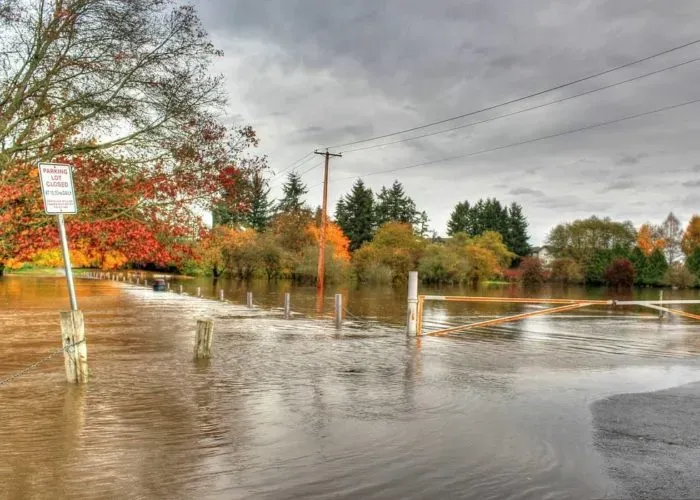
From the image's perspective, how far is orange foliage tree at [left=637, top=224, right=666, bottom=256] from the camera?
12412cm

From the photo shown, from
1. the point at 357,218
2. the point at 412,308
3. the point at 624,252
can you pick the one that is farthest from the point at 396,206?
the point at 412,308

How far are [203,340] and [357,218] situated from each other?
9693cm

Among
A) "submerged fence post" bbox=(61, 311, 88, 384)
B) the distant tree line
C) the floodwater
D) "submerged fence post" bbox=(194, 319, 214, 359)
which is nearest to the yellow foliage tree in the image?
the distant tree line

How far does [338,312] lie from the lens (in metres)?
18.6

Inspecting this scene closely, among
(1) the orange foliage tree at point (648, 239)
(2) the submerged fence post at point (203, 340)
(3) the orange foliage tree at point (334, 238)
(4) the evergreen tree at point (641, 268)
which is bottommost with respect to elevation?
(2) the submerged fence post at point (203, 340)

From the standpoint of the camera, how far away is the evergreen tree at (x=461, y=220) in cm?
13412

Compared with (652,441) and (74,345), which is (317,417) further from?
(74,345)

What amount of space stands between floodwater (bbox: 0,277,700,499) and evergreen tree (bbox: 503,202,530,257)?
113703mm

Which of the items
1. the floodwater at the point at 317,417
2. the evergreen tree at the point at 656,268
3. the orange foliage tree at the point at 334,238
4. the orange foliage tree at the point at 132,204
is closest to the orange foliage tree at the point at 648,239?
the evergreen tree at the point at 656,268

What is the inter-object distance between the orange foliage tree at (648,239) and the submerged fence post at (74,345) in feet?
436

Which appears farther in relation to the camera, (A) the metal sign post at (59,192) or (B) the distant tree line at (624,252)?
(B) the distant tree line at (624,252)

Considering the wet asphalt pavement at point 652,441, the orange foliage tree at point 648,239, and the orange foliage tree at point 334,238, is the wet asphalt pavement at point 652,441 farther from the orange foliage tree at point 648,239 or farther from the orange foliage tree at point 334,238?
the orange foliage tree at point 648,239

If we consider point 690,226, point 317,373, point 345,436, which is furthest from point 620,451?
point 690,226

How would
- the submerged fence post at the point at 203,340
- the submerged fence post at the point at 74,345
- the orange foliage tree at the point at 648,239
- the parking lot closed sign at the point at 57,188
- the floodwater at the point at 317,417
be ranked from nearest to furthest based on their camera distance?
the floodwater at the point at 317,417 < the parking lot closed sign at the point at 57,188 < the submerged fence post at the point at 74,345 < the submerged fence post at the point at 203,340 < the orange foliage tree at the point at 648,239
